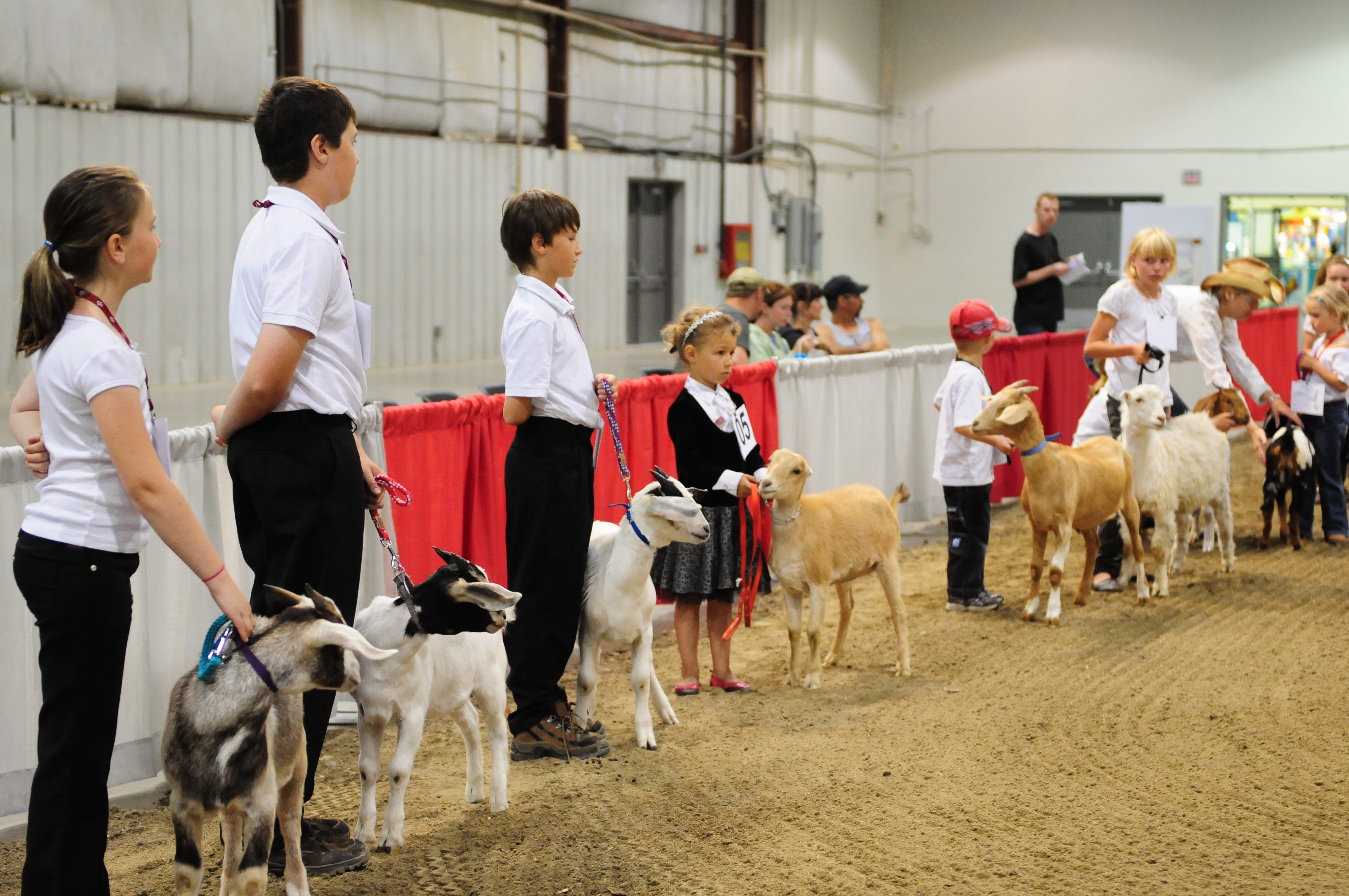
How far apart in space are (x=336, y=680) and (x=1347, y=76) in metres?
23.1

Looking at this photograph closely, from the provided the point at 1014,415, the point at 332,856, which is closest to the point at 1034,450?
the point at 1014,415

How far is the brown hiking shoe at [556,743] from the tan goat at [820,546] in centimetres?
123

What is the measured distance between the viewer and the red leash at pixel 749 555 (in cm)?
534

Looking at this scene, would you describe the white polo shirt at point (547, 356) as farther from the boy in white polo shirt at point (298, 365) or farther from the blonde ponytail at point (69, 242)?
the blonde ponytail at point (69, 242)

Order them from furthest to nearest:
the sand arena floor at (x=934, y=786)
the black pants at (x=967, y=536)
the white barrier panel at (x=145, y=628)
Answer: the black pants at (x=967, y=536) → the white barrier panel at (x=145, y=628) → the sand arena floor at (x=934, y=786)

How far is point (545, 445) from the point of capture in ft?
14.2

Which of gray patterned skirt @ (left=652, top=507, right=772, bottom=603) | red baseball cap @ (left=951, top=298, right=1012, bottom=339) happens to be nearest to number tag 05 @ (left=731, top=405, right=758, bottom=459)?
gray patterned skirt @ (left=652, top=507, right=772, bottom=603)

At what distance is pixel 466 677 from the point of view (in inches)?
153

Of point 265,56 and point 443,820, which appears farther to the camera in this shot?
point 265,56

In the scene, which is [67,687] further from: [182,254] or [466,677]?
[182,254]

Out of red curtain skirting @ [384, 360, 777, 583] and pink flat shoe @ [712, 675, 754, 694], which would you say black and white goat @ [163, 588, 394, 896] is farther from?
pink flat shoe @ [712, 675, 754, 694]

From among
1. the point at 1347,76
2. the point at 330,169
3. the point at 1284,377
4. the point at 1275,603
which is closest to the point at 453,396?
the point at 330,169

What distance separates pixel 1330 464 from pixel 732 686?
211 inches

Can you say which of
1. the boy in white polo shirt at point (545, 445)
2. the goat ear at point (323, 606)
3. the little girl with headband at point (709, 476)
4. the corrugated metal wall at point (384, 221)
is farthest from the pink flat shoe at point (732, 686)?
the corrugated metal wall at point (384, 221)
